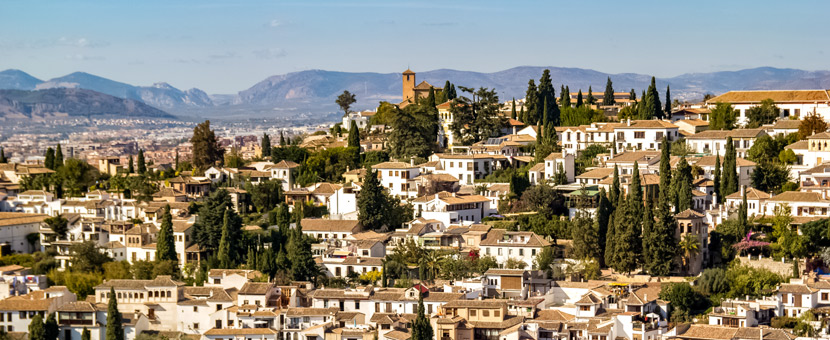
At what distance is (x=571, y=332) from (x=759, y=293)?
573 centimetres

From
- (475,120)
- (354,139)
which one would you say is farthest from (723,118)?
(354,139)

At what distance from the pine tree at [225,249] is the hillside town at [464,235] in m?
0.06

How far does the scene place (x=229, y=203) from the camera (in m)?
37.3

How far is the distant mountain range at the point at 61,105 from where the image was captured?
188 feet

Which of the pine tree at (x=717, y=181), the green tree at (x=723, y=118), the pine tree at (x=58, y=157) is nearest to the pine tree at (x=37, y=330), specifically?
the pine tree at (x=58, y=157)

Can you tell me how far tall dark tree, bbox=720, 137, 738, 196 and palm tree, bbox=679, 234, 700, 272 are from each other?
4317 mm

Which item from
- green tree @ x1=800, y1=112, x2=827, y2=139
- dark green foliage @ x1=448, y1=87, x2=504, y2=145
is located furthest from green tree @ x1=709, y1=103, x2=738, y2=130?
dark green foliage @ x1=448, y1=87, x2=504, y2=145

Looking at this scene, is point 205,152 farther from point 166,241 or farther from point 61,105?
point 61,105

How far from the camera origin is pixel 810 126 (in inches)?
1592

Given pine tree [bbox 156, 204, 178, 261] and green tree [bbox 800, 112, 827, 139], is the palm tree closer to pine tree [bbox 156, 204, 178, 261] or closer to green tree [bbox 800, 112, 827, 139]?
green tree [bbox 800, 112, 827, 139]

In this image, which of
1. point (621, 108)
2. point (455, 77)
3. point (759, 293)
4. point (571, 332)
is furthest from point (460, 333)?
point (455, 77)

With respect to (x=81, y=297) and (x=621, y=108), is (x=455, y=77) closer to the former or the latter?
(x=621, y=108)

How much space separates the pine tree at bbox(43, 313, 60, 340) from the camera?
32375mm

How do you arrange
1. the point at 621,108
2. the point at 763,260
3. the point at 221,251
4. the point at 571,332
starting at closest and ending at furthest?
the point at 571,332
the point at 763,260
the point at 221,251
the point at 621,108
